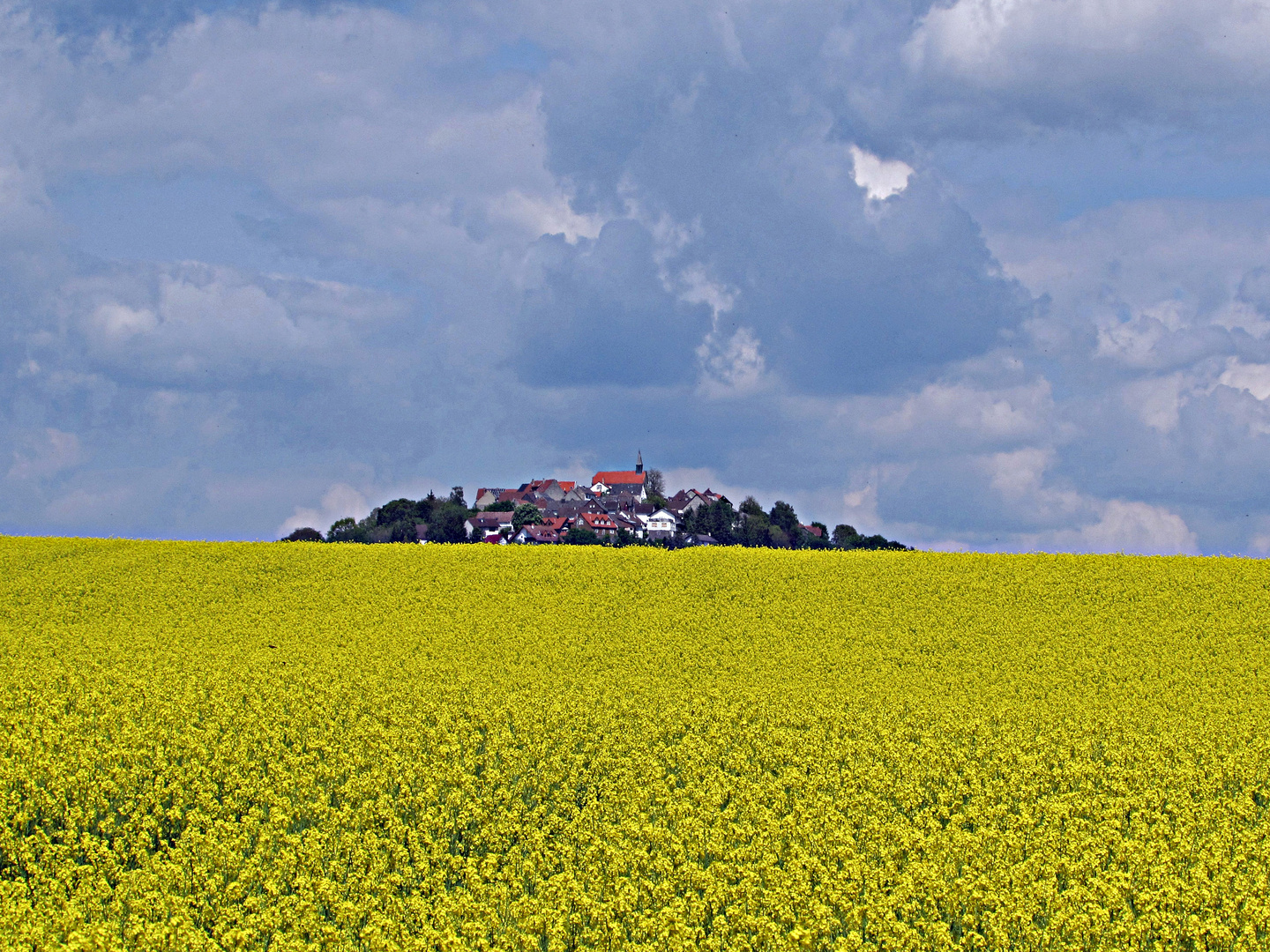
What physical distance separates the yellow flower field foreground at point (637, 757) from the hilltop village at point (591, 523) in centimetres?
2349

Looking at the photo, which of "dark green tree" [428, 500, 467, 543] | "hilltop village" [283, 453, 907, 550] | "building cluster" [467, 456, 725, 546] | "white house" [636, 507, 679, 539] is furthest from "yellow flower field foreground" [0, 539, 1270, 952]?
"white house" [636, 507, 679, 539]

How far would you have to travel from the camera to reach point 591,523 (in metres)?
164

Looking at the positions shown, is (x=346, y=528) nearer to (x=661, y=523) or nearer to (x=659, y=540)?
(x=659, y=540)

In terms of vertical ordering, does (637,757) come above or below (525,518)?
below

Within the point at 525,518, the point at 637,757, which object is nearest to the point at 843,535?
the point at 525,518

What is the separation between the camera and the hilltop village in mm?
101562

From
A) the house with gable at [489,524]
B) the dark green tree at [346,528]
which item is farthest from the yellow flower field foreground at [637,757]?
the house with gable at [489,524]

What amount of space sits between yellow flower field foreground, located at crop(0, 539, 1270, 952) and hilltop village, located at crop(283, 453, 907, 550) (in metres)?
23.5

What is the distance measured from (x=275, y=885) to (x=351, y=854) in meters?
1.19

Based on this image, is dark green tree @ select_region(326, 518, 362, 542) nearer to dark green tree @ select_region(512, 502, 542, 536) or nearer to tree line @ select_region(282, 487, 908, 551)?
tree line @ select_region(282, 487, 908, 551)

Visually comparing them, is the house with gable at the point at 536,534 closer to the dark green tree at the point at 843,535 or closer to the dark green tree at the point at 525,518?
the dark green tree at the point at 525,518

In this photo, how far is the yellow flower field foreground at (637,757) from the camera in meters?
12.7

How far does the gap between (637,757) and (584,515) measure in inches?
5844

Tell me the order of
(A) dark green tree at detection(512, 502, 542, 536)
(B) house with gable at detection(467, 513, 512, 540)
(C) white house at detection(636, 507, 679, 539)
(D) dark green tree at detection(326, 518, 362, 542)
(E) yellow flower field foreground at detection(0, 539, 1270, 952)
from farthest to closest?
(C) white house at detection(636, 507, 679, 539), (B) house with gable at detection(467, 513, 512, 540), (A) dark green tree at detection(512, 502, 542, 536), (D) dark green tree at detection(326, 518, 362, 542), (E) yellow flower field foreground at detection(0, 539, 1270, 952)
